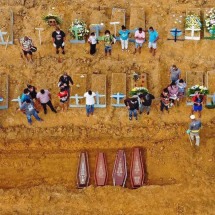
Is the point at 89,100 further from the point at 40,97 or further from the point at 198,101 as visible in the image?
the point at 198,101

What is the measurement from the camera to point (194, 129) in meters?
18.1

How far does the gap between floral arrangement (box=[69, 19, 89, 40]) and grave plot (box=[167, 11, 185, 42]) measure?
4.00 meters

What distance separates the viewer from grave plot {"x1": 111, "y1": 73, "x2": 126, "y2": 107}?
65.3 ft

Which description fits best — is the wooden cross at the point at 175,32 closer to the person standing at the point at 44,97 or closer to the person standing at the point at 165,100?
the person standing at the point at 165,100

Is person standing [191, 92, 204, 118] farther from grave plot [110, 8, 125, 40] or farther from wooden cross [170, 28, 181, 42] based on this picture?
grave plot [110, 8, 125, 40]

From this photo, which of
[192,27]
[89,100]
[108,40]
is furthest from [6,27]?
[192,27]

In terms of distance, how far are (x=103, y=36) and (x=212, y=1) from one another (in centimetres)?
607

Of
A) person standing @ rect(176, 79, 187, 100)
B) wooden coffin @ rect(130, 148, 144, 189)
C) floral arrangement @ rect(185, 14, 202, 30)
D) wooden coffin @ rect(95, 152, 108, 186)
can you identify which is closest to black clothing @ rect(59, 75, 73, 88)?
wooden coffin @ rect(95, 152, 108, 186)

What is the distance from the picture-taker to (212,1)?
22.0 metres

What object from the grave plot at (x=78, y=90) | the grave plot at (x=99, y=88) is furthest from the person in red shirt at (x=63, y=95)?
the grave plot at (x=99, y=88)

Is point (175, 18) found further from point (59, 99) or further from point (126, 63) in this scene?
point (59, 99)

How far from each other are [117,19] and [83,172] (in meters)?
7.66

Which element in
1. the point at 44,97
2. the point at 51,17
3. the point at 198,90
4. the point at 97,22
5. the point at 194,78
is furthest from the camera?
the point at 97,22

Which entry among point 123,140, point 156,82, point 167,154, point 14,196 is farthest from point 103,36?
point 14,196
